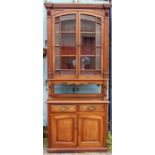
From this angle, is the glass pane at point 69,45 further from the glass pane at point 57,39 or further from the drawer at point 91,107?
the drawer at point 91,107

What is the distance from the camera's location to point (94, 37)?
2.76 metres

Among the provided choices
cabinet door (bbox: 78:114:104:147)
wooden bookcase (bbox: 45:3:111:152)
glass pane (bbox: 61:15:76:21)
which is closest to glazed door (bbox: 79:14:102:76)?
wooden bookcase (bbox: 45:3:111:152)

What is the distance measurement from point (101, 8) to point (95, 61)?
0.57 meters

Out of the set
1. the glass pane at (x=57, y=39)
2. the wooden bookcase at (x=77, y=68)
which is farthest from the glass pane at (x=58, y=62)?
the glass pane at (x=57, y=39)

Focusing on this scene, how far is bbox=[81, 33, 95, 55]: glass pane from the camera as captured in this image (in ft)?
9.04

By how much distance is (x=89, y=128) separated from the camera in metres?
2.74

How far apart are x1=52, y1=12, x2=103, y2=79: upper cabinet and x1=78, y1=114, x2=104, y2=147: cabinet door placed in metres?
0.45

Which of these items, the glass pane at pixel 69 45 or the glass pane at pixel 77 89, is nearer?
the glass pane at pixel 69 45

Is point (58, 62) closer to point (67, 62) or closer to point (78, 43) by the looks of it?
point (67, 62)

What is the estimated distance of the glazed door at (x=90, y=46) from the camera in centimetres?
274

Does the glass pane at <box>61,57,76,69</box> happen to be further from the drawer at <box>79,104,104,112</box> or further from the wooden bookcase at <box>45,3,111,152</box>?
the drawer at <box>79,104,104,112</box>

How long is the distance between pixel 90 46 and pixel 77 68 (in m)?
0.28
